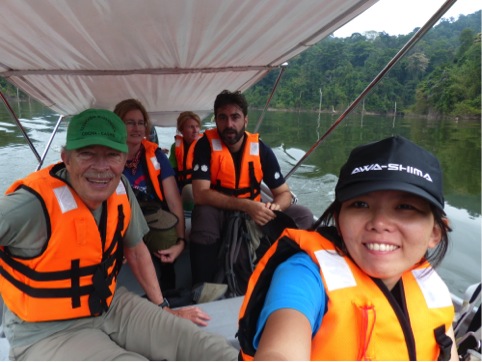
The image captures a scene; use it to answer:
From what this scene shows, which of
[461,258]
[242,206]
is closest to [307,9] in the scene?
[242,206]

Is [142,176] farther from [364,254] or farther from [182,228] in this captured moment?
[364,254]

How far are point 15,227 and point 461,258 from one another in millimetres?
4327

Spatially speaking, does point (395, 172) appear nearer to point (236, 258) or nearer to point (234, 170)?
point (236, 258)

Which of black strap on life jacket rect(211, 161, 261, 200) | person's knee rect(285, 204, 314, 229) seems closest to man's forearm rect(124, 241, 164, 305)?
black strap on life jacket rect(211, 161, 261, 200)

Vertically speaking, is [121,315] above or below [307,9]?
below

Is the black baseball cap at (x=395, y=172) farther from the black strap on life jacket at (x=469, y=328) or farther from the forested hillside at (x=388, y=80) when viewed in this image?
the forested hillside at (x=388, y=80)

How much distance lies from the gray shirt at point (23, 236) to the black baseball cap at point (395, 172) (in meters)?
1.00

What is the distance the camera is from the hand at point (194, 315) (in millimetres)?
1546

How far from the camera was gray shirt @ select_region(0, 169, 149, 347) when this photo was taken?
3.67 feet

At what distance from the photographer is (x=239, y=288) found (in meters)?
1.98

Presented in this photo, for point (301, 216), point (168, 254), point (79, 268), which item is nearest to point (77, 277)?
point (79, 268)

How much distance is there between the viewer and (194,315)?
1.57 m

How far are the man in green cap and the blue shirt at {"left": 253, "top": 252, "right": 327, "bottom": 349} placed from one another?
24.9 inches

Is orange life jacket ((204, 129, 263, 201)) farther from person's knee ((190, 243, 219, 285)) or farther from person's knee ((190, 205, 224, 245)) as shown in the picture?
person's knee ((190, 243, 219, 285))
